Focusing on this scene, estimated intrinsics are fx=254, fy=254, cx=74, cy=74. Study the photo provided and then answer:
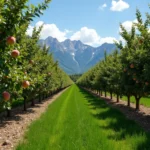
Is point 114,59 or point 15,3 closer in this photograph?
point 15,3

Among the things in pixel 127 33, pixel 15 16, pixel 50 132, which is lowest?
pixel 50 132

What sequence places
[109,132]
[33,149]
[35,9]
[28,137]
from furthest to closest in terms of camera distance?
[109,132] → [28,137] → [33,149] → [35,9]

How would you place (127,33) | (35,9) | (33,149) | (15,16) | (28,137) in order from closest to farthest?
(15,16), (35,9), (33,149), (28,137), (127,33)

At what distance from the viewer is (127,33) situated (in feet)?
71.9

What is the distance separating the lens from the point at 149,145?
897 cm

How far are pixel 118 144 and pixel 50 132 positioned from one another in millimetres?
3754

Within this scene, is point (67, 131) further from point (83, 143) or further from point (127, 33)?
point (127, 33)

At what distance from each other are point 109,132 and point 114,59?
2168cm

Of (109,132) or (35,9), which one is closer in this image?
(35,9)

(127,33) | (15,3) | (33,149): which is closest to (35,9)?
(15,3)

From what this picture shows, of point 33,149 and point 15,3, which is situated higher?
point 15,3

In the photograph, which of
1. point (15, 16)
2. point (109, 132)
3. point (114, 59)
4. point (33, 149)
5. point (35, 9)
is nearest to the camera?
point (15, 16)

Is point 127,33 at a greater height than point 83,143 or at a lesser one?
greater

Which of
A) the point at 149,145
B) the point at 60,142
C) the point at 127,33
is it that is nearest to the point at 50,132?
the point at 60,142
